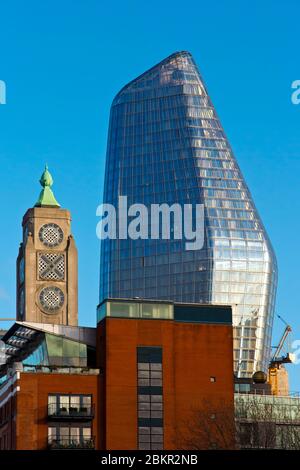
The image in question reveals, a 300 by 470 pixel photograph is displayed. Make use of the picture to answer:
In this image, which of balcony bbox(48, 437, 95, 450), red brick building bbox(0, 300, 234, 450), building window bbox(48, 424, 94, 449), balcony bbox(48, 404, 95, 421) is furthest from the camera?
red brick building bbox(0, 300, 234, 450)

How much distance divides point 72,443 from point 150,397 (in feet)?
30.5

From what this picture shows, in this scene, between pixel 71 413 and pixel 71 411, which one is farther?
pixel 71 411

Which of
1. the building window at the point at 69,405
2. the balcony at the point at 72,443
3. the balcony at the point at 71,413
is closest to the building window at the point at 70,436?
the balcony at the point at 72,443

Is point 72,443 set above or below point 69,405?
below

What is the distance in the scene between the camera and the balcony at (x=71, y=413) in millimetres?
150875

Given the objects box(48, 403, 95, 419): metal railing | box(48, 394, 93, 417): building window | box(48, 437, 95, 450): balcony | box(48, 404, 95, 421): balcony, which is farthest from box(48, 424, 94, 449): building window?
box(48, 394, 93, 417): building window

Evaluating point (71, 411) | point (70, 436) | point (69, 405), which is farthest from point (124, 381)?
point (70, 436)

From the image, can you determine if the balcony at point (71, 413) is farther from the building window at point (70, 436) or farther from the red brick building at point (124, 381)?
the building window at point (70, 436)

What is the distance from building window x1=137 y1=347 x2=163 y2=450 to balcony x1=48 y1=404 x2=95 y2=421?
5005mm

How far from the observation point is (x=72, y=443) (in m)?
150

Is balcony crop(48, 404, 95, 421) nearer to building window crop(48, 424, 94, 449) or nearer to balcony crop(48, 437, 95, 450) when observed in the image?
building window crop(48, 424, 94, 449)

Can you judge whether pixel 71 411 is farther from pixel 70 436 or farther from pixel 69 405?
pixel 70 436

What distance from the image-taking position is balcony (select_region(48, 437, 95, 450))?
149 m
